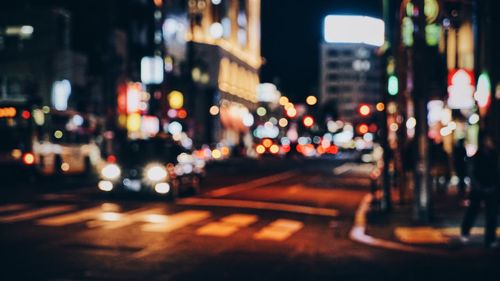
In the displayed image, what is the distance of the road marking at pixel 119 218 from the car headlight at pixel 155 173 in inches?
102

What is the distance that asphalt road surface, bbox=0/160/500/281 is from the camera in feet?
36.2

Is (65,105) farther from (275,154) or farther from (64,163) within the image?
(275,154)

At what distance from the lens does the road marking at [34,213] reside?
17.5 metres

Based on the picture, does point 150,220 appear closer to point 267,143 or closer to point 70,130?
point 70,130

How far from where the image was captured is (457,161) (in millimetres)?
26891

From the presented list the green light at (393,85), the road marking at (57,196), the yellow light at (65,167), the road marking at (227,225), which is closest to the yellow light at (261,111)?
the yellow light at (65,167)

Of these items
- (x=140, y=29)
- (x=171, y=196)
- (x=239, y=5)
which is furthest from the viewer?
(x=239, y=5)

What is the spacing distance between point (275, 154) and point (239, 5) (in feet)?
94.6

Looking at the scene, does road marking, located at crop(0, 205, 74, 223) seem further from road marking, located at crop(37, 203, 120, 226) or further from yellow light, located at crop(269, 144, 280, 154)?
yellow light, located at crop(269, 144, 280, 154)

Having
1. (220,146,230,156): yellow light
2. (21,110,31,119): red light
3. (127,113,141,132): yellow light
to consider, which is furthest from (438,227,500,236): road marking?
(220,146,230,156): yellow light

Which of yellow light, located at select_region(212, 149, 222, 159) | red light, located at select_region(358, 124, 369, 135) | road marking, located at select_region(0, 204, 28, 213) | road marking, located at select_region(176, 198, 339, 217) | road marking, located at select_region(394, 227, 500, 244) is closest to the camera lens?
road marking, located at select_region(394, 227, 500, 244)

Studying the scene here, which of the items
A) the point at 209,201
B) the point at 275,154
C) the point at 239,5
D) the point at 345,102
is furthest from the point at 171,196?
the point at 345,102

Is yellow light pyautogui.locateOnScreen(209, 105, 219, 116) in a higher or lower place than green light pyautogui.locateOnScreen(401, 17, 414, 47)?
higher

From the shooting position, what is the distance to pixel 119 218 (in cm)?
1833
